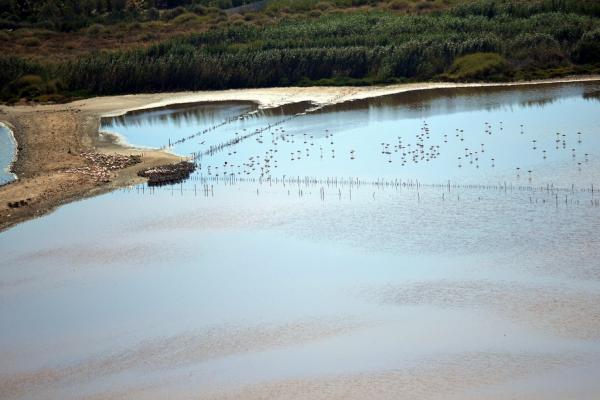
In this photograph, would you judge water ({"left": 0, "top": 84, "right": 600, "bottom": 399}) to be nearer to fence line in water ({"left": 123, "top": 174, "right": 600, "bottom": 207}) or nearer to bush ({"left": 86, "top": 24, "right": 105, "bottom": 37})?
fence line in water ({"left": 123, "top": 174, "right": 600, "bottom": 207})

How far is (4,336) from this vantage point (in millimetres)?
19078

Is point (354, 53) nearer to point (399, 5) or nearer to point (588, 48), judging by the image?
point (588, 48)

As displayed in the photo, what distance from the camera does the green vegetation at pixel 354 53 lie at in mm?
46250

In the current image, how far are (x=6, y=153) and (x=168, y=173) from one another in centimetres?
906

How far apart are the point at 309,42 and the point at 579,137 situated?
22.6 meters

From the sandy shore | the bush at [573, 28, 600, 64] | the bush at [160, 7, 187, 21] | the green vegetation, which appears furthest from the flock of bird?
the bush at [160, 7, 187, 21]

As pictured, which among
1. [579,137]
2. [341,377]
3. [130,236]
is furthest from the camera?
[579,137]

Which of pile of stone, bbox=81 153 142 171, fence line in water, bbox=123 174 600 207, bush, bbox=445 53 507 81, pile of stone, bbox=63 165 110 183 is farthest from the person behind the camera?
bush, bbox=445 53 507 81

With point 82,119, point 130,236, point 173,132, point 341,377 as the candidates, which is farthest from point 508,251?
point 82,119

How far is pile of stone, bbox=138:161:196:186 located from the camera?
3036 cm

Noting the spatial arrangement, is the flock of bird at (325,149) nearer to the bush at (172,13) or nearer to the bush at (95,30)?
the bush at (95,30)

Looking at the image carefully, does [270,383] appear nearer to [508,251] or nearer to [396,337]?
[396,337]

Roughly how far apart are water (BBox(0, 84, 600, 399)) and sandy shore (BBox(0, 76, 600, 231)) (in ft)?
4.48

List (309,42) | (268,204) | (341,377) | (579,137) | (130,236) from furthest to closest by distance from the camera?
(309,42)
(579,137)
(268,204)
(130,236)
(341,377)
